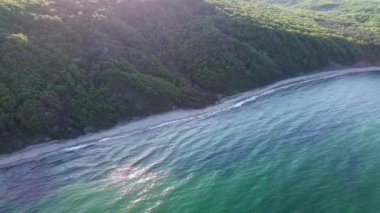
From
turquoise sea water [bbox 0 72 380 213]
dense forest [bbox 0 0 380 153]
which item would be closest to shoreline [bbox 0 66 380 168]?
turquoise sea water [bbox 0 72 380 213]

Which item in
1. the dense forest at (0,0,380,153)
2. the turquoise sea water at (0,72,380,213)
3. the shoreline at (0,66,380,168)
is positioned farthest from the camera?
the dense forest at (0,0,380,153)

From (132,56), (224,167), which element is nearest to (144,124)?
(132,56)

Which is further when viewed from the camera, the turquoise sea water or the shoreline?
the shoreline

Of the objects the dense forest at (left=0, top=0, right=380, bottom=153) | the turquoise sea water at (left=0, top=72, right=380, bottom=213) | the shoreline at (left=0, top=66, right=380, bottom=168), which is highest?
the dense forest at (left=0, top=0, right=380, bottom=153)

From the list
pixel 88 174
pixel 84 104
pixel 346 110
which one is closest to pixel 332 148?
pixel 346 110

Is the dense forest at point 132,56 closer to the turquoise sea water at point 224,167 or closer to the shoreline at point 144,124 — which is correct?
the shoreline at point 144,124

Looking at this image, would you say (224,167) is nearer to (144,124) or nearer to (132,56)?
(144,124)

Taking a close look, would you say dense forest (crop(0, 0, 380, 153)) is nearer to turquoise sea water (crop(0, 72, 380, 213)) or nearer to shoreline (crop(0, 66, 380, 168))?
shoreline (crop(0, 66, 380, 168))

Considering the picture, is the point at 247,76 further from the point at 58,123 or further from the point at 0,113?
the point at 0,113
